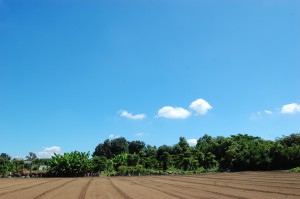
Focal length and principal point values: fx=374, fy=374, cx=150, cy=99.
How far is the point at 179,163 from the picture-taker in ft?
213

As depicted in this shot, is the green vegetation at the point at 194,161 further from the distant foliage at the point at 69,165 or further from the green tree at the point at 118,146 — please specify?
the green tree at the point at 118,146

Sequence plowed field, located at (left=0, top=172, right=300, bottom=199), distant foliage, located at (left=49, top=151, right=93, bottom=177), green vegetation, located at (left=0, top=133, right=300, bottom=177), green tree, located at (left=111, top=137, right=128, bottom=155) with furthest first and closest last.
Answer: green tree, located at (left=111, top=137, right=128, bottom=155), distant foliage, located at (left=49, top=151, right=93, bottom=177), green vegetation, located at (left=0, top=133, right=300, bottom=177), plowed field, located at (left=0, top=172, right=300, bottom=199)

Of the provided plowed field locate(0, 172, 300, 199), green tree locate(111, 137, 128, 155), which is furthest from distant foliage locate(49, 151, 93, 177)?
green tree locate(111, 137, 128, 155)

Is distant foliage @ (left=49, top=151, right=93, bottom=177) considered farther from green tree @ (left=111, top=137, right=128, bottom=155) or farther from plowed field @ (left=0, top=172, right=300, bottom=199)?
green tree @ (left=111, top=137, right=128, bottom=155)

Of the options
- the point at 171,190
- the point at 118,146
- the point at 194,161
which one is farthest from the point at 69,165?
the point at 118,146

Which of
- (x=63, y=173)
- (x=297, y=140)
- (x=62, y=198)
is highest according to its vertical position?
(x=297, y=140)

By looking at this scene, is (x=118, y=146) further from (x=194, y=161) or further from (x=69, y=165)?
(x=69, y=165)

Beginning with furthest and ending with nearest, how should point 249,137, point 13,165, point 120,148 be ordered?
point 120,148, point 249,137, point 13,165

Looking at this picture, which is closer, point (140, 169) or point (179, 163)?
point (140, 169)

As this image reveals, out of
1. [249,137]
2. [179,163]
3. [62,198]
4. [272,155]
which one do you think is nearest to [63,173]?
[179,163]

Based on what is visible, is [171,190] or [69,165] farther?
[69,165]

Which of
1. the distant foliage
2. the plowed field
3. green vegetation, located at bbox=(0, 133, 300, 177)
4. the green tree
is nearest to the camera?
the plowed field

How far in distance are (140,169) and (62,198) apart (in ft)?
136

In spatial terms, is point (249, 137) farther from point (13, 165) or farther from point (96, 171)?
point (13, 165)
